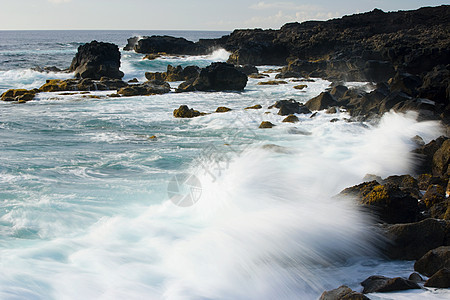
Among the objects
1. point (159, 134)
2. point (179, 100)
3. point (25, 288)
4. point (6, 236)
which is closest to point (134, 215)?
point (6, 236)

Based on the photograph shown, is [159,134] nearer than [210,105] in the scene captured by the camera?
Yes

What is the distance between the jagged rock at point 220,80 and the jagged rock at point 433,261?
20901 millimetres

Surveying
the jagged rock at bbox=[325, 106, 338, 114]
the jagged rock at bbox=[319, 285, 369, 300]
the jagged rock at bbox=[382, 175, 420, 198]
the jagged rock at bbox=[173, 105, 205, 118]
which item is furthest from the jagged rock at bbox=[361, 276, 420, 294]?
the jagged rock at bbox=[173, 105, 205, 118]

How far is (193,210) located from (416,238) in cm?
352

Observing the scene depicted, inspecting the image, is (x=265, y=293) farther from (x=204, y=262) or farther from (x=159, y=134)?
(x=159, y=134)

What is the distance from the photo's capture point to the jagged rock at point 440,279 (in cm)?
393

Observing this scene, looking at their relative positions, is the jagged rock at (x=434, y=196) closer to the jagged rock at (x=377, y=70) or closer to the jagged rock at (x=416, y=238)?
the jagged rock at (x=416, y=238)

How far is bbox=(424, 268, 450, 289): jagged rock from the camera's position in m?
3.93

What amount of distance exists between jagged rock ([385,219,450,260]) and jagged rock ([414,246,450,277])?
34 centimetres

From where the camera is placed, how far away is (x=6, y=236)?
588cm

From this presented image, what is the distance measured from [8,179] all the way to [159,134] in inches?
219

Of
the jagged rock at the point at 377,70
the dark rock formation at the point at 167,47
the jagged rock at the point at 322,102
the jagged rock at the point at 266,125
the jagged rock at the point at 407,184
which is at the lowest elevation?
the jagged rock at the point at 266,125

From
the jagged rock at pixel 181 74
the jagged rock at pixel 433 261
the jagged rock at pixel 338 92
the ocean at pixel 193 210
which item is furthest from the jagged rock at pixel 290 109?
the jagged rock at pixel 181 74

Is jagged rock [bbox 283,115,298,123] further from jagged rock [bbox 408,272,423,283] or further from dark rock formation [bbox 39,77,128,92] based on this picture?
dark rock formation [bbox 39,77,128,92]
